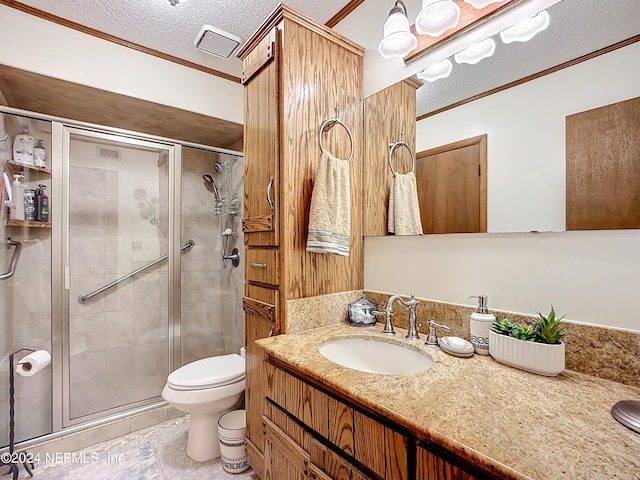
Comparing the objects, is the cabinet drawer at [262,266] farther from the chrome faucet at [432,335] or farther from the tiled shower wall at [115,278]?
the tiled shower wall at [115,278]

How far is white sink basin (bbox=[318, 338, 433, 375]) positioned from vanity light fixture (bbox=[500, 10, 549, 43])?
1.14m

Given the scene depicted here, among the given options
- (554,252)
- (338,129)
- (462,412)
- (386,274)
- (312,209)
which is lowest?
(462,412)

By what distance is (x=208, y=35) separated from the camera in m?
1.86

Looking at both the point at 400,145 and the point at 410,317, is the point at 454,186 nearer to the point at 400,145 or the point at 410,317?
the point at 400,145

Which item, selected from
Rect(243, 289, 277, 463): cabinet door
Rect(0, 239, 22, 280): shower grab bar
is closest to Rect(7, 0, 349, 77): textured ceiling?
Rect(0, 239, 22, 280): shower grab bar

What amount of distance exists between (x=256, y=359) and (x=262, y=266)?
434 millimetres

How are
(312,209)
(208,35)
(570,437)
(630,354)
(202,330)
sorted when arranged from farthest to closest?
(202,330) → (208,35) → (312,209) → (630,354) → (570,437)

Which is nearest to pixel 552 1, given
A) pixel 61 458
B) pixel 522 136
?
pixel 522 136

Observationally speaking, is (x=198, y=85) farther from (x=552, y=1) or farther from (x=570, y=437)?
(x=570, y=437)

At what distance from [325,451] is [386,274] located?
814 millimetres

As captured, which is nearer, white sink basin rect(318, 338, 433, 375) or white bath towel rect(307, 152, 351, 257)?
white sink basin rect(318, 338, 433, 375)

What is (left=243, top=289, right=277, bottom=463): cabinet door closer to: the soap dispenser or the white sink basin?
the white sink basin

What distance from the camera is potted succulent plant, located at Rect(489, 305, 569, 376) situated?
2.80ft

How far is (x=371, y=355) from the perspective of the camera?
1266 mm
